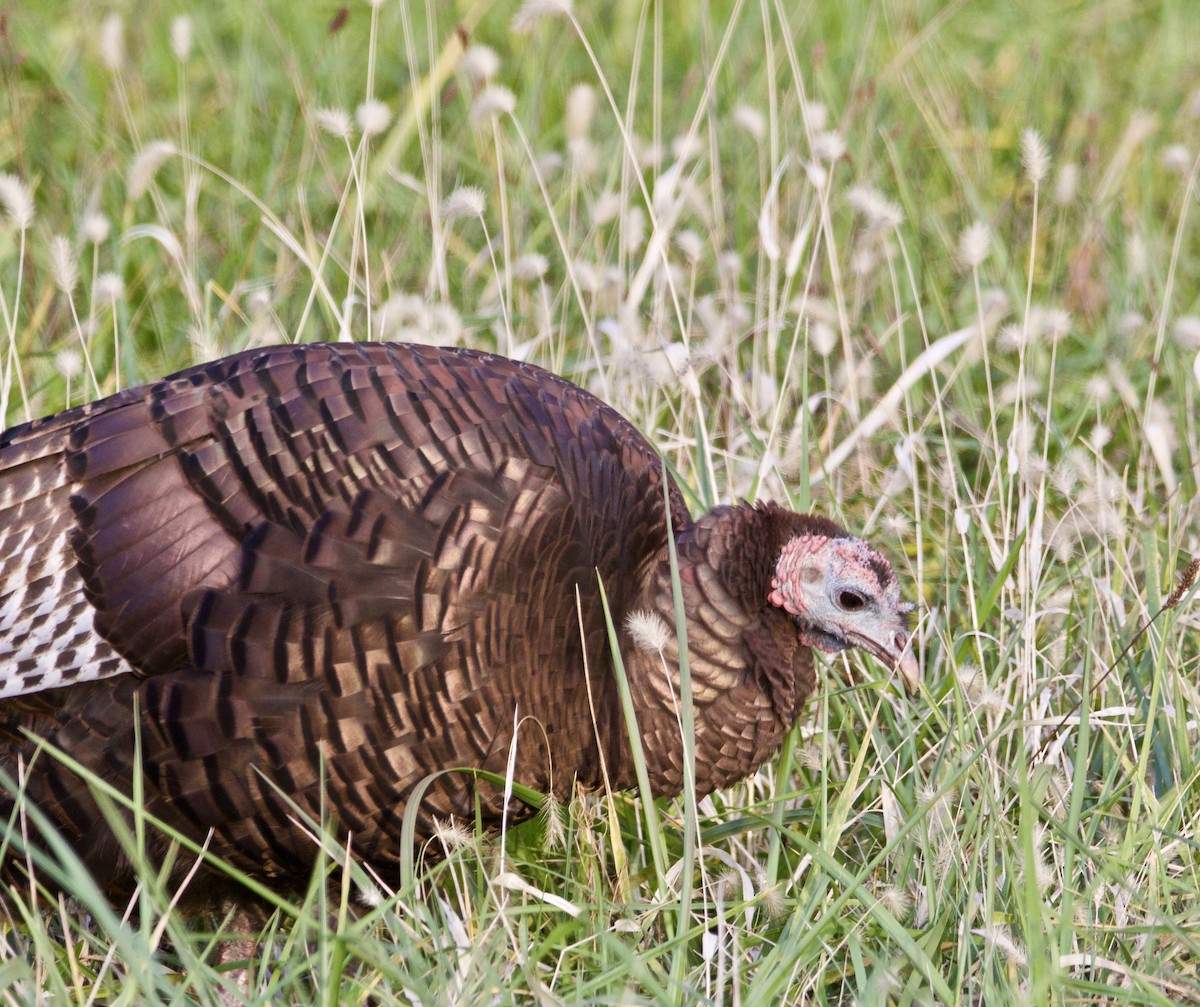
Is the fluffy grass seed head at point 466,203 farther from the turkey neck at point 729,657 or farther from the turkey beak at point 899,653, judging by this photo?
the turkey beak at point 899,653

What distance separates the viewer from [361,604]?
105 inches

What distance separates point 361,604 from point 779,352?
2133 millimetres

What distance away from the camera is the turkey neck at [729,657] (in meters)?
2.90

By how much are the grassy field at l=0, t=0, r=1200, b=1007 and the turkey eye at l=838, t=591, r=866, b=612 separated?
22cm

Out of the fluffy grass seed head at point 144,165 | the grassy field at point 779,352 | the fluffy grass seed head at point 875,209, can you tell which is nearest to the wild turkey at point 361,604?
the grassy field at point 779,352

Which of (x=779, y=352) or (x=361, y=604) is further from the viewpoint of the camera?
(x=779, y=352)

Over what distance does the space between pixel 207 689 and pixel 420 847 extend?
0.48 metres

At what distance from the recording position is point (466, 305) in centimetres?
472

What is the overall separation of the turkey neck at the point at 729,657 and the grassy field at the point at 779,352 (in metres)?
0.13

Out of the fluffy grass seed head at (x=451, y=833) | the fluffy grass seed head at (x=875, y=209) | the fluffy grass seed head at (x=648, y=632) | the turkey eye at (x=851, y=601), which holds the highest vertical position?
the fluffy grass seed head at (x=875, y=209)

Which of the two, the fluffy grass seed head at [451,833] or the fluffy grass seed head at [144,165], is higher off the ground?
the fluffy grass seed head at [144,165]

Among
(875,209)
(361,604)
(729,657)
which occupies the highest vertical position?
(875,209)

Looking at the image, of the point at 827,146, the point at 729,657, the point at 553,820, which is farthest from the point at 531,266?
the point at 553,820

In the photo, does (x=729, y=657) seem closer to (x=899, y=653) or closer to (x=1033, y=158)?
(x=899, y=653)
